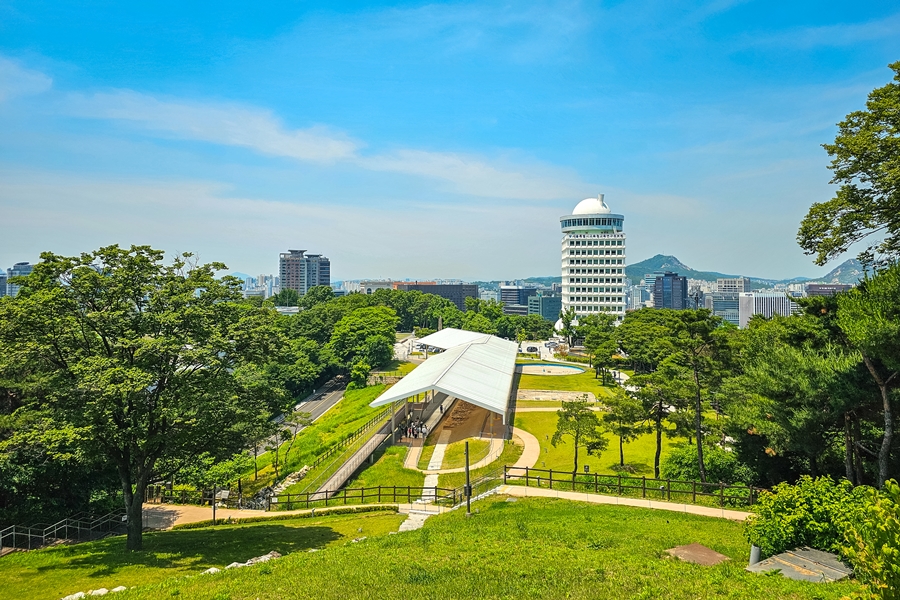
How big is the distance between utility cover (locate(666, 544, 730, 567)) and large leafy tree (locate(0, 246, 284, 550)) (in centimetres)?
1335

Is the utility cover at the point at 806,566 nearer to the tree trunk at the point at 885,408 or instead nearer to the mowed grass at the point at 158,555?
the tree trunk at the point at 885,408

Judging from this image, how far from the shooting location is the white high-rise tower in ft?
376

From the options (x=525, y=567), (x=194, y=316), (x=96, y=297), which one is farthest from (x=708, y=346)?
(x=96, y=297)

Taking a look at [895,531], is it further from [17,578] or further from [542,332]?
[542,332]

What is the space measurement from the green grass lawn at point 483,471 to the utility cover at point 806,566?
17.5m

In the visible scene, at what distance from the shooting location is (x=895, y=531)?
6.20 metres

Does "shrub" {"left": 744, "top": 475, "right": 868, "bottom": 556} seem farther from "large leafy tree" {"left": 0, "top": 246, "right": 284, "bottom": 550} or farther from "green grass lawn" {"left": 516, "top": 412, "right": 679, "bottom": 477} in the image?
"green grass lawn" {"left": 516, "top": 412, "right": 679, "bottom": 477}

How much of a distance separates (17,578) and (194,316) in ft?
26.8

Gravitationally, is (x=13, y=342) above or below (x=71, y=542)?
above

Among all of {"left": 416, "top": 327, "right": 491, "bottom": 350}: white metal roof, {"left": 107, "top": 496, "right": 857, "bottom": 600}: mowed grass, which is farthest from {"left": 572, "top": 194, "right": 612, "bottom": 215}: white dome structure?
{"left": 107, "top": 496, "right": 857, "bottom": 600}: mowed grass

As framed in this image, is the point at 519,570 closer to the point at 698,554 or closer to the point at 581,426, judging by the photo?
the point at 698,554

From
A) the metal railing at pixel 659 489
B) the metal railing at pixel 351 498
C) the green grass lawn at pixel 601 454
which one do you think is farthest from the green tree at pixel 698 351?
the metal railing at pixel 351 498

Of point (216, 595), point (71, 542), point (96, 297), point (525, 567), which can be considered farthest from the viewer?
point (71, 542)

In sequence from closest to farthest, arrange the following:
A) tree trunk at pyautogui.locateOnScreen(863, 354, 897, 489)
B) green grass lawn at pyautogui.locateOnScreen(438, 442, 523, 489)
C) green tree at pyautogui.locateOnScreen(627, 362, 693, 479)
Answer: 1. tree trunk at pyautogui.locateOnScreen(863, 354, 897, 489)
2. green tree at pyautogui.locateOnScreen(627, 362, 693, 479)
3. green grass lawn at pyautogui.locateOnScreen(438, 442, 523, 489)
